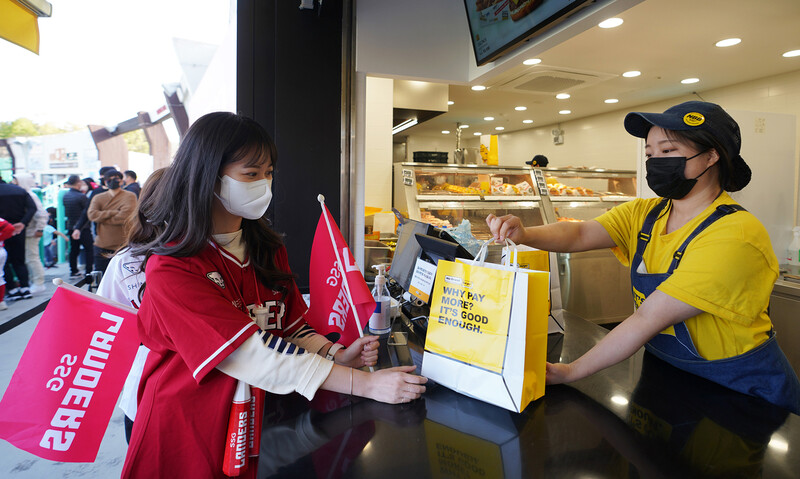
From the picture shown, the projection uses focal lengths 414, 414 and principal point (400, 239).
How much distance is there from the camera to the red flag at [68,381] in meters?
1.05

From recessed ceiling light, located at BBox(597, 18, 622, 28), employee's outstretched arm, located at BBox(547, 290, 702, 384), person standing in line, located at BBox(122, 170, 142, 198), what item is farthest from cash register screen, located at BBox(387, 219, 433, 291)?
person standing in line, located at BBox(122, 170, 142, 198)

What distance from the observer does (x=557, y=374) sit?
1.15 m

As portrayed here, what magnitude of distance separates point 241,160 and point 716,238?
130 cm

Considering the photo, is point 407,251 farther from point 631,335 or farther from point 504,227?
point 631,335

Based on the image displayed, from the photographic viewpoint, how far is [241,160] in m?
1.14

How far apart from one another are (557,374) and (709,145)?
2.67 feet

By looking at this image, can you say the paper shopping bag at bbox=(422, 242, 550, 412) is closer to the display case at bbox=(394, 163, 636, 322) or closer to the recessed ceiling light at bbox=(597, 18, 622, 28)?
the display case at bbox=(394, 163, 636, 322)

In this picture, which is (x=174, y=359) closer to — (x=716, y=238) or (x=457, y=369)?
(x=457, y=369)

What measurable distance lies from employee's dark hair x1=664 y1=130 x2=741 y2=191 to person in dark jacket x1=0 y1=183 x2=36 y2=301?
680 centimetres

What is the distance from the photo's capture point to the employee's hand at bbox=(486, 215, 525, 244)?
4.35 feet

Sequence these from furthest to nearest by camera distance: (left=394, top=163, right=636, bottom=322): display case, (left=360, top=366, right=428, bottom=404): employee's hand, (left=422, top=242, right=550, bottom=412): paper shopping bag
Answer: (left=394, top=163, right=636, bottom=322): display case
(left=360, top=366, right=428, bottom=404): employee's hand
(left=422, top=242, right=550, bottom=412): paper shopping bag

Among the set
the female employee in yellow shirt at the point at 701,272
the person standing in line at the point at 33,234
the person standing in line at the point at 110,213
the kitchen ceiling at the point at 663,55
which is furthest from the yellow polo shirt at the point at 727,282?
the person standing in line at the point at 33,234

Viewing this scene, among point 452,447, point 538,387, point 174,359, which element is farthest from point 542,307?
point 174,359

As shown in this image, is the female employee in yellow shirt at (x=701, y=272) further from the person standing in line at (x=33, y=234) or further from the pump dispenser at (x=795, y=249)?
the person standing in line at (x=33, y=234)
